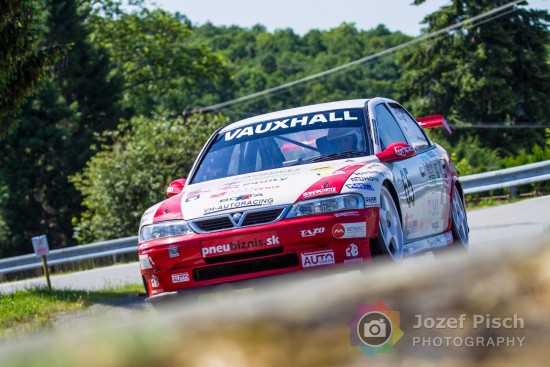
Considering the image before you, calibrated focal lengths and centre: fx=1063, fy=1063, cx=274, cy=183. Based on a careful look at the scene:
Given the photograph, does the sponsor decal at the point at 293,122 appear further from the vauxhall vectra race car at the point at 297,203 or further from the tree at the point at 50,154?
the tree at the point at 50,154

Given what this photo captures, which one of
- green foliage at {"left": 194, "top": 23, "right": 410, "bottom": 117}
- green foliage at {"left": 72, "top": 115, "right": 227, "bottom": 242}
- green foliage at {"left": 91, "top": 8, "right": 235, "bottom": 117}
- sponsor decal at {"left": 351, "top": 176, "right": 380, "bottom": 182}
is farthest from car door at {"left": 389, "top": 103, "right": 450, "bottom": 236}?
green foliage at {"left": 194, "top": 23, "right": 410, "bottom": 117}

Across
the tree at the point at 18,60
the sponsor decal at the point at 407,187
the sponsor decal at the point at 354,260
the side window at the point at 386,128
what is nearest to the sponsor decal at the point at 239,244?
the sponsor decal at the point at 354,260

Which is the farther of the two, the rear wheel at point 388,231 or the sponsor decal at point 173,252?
the sponsor decal at point 173,252

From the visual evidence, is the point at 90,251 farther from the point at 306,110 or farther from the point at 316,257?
the point at 316,257

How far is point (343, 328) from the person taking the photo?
160 centimetres

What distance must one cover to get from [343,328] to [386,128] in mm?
7049

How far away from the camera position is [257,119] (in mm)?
8914

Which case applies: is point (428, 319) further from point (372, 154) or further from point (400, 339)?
point (372, 154)

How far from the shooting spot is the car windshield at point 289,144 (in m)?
8.09

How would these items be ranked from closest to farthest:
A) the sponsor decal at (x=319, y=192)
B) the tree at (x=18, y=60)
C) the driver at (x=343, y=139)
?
the sponsor decal at (x=319, y=192), the driver at (x=343, y=139), the tree at (x=18, y=60)

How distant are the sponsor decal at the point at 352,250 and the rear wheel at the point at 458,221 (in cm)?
231

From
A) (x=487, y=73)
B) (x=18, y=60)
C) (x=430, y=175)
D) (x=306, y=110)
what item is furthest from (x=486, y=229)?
(x=487, y=73)

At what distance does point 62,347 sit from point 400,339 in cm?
50

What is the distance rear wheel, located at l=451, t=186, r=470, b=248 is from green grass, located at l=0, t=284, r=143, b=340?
11.6ft
